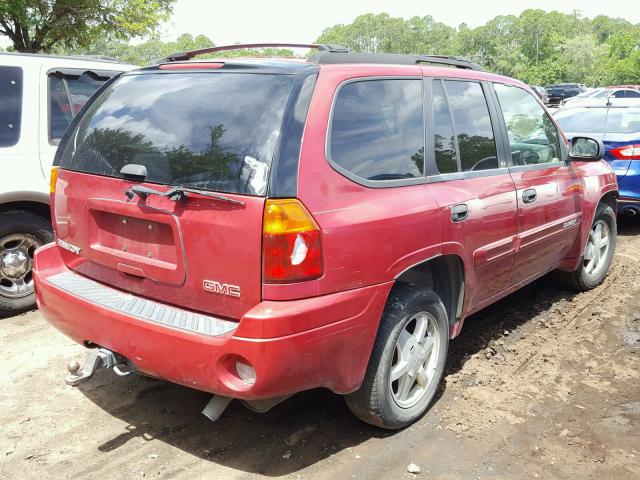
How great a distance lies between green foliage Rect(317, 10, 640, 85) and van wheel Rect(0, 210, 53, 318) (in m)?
→ 75.3

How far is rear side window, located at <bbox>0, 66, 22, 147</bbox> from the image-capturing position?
4734mm

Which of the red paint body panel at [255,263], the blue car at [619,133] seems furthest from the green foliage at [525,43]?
the red paint body panel at [255,263]

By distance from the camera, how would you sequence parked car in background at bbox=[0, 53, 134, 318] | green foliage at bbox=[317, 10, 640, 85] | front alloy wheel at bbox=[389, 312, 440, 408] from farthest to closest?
green foliage at bbox=[317, 10, 640, 85] < parked car in background at bbox=[0, 53, 134, 318] < front alloy wheel at bbox=[389, 312, 440, 408]

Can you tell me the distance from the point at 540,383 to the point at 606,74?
8739 centimetres

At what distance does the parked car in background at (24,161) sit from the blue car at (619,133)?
18.6 feet

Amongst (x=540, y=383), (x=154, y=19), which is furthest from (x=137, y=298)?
(x=154, y=19)

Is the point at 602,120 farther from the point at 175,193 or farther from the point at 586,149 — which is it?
the point at 175,193

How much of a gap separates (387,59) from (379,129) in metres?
0.51

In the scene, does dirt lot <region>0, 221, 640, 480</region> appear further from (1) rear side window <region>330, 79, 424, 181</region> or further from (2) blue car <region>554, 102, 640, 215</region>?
(2) blue car <region>554, 102, 640, 215</region>

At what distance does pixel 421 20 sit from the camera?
14212cm

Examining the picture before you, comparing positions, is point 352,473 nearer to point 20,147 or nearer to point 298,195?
point 298,195

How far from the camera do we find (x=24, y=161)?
478cm

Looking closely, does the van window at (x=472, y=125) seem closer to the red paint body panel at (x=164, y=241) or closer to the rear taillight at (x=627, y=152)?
the red paint body panel at (x=164, y=241)

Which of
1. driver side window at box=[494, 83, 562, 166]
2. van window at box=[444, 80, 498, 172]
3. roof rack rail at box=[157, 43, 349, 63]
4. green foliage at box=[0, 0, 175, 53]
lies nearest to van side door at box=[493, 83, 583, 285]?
driver side window at box=[494, 83, 562, 166]
